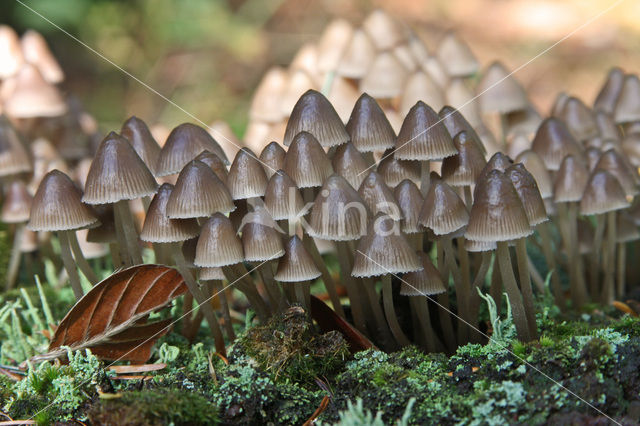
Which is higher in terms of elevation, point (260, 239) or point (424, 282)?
point (260, 239)

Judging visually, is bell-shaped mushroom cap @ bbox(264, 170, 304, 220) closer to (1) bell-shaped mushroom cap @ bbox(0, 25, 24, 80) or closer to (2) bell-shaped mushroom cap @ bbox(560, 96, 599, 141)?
(2) bell-shaped mushroom cap @ bbox(560, 96, 599, 141)

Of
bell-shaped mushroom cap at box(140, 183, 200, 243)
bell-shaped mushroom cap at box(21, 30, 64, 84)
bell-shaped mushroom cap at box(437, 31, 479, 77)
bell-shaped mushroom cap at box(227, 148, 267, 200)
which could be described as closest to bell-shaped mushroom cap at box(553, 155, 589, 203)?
bell-shaped mushroom cap at box(437, 31, 479, 77)

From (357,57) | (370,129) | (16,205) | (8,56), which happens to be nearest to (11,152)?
(16,205)

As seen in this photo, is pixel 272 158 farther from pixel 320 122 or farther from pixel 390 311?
pixel 390 311

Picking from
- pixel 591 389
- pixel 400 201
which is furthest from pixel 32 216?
pixel 591 389

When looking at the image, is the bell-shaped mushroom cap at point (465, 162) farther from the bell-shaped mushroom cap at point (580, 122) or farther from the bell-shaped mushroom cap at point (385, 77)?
the bell-shaped mushroom cap at point (580, 122)

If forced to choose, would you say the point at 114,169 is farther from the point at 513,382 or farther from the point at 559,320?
the point at 559,320

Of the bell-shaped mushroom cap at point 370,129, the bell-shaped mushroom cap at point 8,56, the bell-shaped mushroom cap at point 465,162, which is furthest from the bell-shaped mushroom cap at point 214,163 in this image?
the bell-shaped mushroom cap at point 8,56
